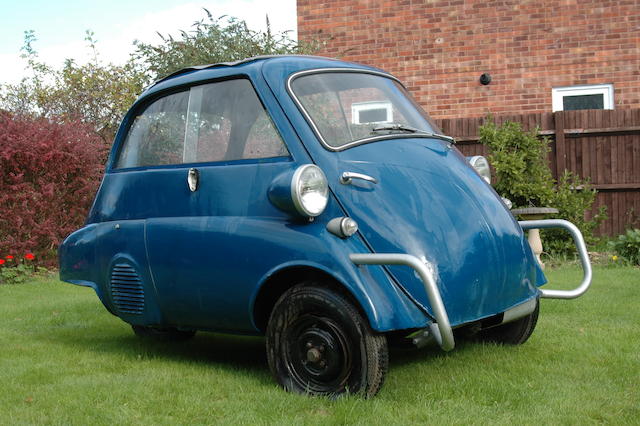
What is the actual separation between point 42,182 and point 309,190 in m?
7.59

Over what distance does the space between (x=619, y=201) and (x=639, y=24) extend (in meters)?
3.46

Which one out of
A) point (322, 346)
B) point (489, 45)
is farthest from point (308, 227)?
point (489, 45)

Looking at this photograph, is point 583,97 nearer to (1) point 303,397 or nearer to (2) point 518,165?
(2) point 518,165

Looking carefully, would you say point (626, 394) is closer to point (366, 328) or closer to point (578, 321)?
point (366, 328)

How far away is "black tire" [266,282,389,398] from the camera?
12.7ft

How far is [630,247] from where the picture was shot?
9914mm

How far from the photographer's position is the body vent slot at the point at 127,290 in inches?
195

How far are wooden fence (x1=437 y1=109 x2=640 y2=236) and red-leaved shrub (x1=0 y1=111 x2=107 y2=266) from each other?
624 centimetres

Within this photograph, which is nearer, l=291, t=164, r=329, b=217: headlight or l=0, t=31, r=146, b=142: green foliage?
l=291, t=164, r=329, b=217: headlight

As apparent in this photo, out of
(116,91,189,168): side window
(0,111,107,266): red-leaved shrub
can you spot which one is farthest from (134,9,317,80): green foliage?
(116,91,189,168): side window

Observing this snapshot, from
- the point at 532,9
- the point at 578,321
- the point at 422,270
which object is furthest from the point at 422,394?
the point at 532,9

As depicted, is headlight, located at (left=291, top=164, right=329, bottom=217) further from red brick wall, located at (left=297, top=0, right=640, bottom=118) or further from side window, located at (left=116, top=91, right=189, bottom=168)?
red brick wall, located at (left=297, top=0, right=640, bottom=118)

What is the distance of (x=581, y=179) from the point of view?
12.1 m

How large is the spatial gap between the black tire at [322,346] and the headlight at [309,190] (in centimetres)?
41
